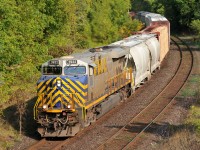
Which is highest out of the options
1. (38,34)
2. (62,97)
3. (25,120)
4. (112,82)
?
(38,34)

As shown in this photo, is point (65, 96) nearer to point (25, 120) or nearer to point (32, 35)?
point (25, 120)

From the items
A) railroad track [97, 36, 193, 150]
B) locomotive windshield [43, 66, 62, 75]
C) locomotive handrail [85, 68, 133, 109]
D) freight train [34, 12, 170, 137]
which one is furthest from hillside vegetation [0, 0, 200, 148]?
railroad track [97, 36, 193, 150]

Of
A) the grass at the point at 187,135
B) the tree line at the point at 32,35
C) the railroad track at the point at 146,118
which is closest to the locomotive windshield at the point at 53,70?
the tree line at the point at 32,35

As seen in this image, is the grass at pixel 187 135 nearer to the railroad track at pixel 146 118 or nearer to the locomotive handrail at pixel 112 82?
the railroad track at pixel 146 118

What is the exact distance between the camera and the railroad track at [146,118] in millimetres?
15864

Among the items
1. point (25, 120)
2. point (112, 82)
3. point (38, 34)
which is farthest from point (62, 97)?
point (38, 34)

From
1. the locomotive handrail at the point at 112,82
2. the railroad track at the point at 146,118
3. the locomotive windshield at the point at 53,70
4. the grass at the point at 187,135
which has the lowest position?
the railroad track at the point at 146,118

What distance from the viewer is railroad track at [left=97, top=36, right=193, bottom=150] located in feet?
52.0

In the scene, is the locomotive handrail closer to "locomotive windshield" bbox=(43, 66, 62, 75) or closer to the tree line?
"locomotive windshield" bbox=(43, 66, 62, 75)

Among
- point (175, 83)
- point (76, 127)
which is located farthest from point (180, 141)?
point (175, 83)

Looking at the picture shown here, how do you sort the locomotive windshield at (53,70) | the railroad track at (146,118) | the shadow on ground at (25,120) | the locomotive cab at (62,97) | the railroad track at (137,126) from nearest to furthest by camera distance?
1. the railroad track at (137,126)
2. the railroad track at (146,118)
3. the locomotive cab at (62,97)
4. the locomotive windshield at (53,70)
5. the shadow on ground at (25,120)

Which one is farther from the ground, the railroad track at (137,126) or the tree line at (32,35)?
the tree line at (32,35)

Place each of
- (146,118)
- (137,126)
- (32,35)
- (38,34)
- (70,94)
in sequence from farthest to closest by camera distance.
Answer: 1. (38,34)
2. (32,35)
3. (146,118)
4. (137,126)
5. (70,94)

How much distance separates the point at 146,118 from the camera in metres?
19.8
